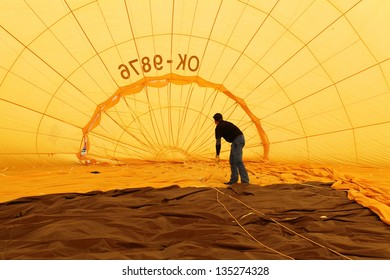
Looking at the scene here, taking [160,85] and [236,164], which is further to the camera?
[160,85]

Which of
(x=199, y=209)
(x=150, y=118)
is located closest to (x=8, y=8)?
(x=150, y=118)

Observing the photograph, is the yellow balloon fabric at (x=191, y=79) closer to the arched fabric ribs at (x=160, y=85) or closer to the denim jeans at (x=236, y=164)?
the arched fabric ribs at (x=160, y=85)

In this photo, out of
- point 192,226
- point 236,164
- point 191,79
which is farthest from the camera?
point 191,79

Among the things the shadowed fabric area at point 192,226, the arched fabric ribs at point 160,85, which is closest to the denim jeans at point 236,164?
the shadowed fabric area at point 192,226

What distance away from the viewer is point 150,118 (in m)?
6.35

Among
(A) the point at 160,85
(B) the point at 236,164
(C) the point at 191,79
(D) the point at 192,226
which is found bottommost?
→ (D) the point at 192,226

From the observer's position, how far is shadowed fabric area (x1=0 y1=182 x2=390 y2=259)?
212 centimetres

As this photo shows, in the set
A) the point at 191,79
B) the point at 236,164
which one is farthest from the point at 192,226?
the point at 191,79

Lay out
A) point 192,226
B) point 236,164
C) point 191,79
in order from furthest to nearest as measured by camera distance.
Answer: point 191,79
point 236,164
point 192,226

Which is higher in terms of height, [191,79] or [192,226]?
[191,79]

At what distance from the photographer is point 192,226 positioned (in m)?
2.58

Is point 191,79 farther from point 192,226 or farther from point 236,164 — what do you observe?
point 192,226

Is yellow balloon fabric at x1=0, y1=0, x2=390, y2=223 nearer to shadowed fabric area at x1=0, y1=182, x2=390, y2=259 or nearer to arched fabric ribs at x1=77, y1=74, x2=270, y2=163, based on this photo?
arched fabric ribs at x1=77, y1=74, x2=270, y2=163

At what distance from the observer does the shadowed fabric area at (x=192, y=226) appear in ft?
6.97
